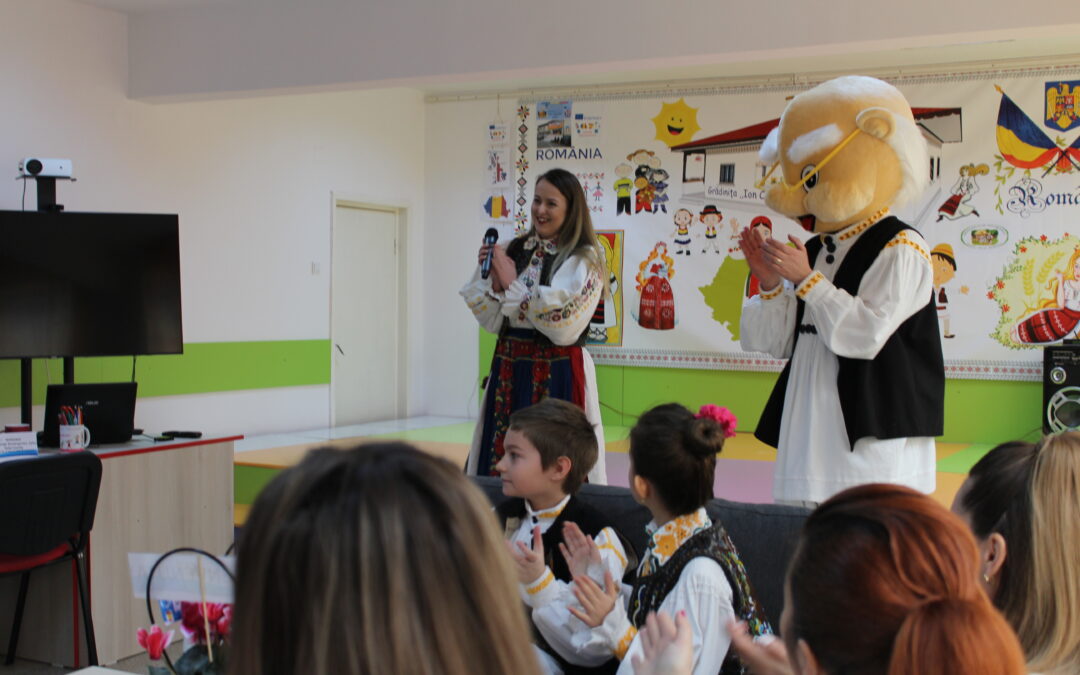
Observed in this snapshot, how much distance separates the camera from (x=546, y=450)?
2.54 meters

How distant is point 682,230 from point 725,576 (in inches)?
228

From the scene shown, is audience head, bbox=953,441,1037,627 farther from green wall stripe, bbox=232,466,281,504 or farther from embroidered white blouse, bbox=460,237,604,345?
green wall stripe, bbox=232,466,281,504

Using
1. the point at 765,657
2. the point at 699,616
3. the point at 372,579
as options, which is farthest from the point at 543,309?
the point at 372,579

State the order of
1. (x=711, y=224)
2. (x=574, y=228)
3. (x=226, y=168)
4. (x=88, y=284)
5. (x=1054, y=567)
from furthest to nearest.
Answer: (x=711, y=224) → (x=226, y=168) → (x=88, y=284) → (x=574, y=228) → (x=1054, y=567)

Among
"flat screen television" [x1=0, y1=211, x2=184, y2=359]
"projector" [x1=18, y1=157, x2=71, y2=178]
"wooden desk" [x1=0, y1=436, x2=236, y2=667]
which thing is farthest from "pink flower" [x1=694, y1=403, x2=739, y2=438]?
"projector" [x1=18, y1=157, x2=71, y2=178]

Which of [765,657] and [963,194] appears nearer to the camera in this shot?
[765,657]

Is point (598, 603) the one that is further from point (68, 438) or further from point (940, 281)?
point (940, 281)

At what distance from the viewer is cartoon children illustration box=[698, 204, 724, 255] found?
7398 mm

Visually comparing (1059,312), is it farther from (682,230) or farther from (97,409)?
(97,409)

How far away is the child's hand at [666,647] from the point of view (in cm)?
120

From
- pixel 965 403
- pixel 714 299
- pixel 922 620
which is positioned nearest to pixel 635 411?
pixel 714 299

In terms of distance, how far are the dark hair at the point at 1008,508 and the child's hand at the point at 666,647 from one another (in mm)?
→ 498

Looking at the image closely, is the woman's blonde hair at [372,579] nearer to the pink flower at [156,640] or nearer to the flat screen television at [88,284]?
the pink flower at [156,640]

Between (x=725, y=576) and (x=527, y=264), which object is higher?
(x=527, y=264)
